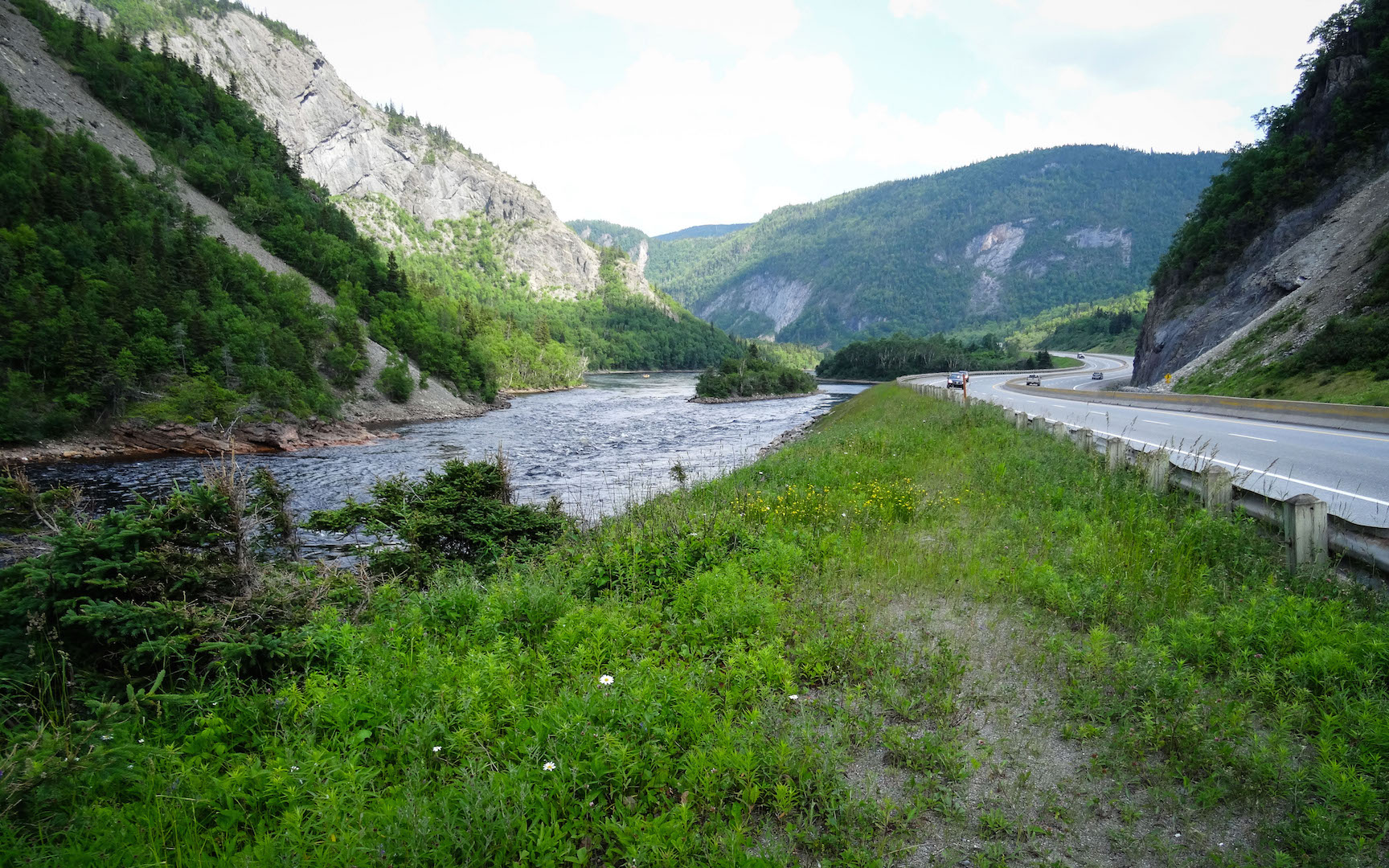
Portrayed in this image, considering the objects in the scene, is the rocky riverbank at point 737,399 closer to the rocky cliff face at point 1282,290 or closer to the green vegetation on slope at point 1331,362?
the rocky cliff face at point 1282,290

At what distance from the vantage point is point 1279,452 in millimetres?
12062

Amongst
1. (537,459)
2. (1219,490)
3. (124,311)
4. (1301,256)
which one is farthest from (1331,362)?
(124,311)

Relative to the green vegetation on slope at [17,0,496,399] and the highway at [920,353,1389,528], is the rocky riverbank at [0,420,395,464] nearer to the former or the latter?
the green vegetation on slope at [17,0,496,399]

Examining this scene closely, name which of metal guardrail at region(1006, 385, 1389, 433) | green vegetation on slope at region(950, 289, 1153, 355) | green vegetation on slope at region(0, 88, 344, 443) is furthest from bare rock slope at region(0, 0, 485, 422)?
green vegetation on slope at region(950, 289, 1153, 355)

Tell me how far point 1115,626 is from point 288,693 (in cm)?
710

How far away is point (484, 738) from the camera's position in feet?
12.7

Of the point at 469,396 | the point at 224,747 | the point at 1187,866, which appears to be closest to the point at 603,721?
the point at 224,747

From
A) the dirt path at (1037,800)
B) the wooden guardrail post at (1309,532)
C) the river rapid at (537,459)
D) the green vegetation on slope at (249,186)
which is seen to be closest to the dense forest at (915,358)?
the river rapid at (537,459)

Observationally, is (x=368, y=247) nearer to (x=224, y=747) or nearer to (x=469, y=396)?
(x=469, y=396)

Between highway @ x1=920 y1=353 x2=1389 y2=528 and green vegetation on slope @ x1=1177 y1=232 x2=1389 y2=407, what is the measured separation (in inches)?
153

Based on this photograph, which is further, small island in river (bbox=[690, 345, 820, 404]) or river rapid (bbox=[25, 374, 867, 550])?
small island in river (bbox=[690, 345, 820, 404])

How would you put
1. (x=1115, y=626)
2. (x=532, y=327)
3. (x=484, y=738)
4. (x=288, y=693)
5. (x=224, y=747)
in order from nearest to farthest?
(x=224, y=747), (x=484, y=738), (x=288, y=693), (x=1115, y=626), (x=532, y=327)

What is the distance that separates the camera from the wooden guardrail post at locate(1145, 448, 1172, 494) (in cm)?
878

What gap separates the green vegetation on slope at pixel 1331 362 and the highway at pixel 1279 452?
3.88m
